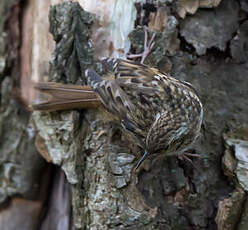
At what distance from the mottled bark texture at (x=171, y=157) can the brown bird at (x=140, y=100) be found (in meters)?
0.07

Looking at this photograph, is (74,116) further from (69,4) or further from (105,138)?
(69,4)

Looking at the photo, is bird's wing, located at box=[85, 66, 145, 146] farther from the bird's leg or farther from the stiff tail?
the bird's leg

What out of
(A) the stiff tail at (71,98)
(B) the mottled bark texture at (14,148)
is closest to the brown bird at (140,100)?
(A) the stiff tail at (71,98)

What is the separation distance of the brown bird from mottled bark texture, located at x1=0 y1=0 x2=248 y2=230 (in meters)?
0.07

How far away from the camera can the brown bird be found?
2.36 metres

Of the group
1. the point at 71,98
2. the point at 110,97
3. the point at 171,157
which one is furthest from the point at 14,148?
the point at 171,157

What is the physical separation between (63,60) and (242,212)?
1409mm

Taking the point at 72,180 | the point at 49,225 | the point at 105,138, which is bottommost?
the point at 49,225

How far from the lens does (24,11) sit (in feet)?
9.75

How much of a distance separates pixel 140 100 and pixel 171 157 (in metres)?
0.41

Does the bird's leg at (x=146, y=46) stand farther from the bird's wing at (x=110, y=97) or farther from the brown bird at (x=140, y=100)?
the bird's wing at (x=110, y=97)

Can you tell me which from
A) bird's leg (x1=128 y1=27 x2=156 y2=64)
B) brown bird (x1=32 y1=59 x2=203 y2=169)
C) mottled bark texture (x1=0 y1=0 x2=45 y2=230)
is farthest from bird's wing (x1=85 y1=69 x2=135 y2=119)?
mottled bark texture (x1=0 y1=0 x2=45 y2=230)


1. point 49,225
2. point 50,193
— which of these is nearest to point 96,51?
point 50,193

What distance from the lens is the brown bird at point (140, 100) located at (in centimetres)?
236
